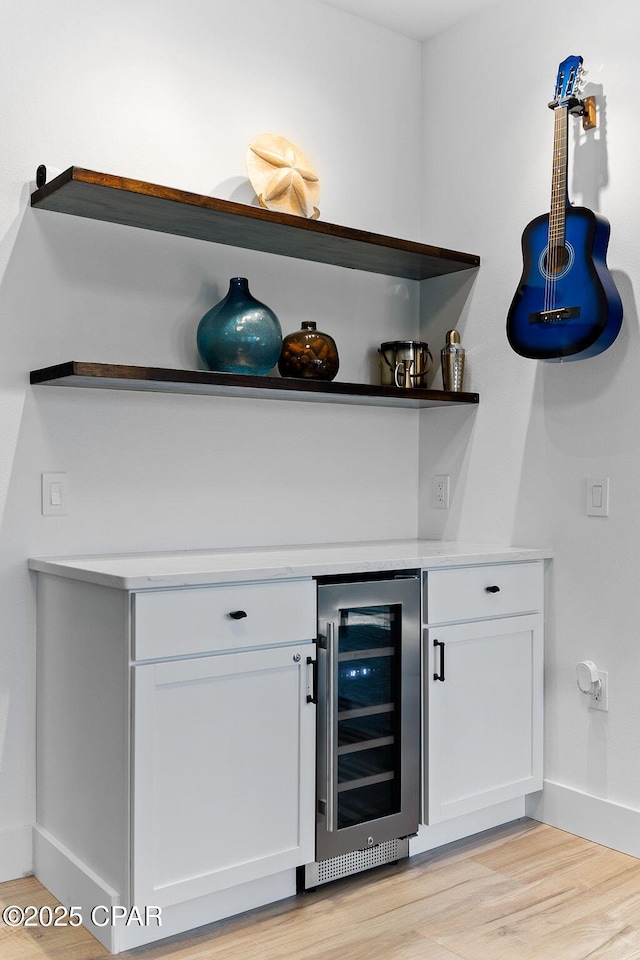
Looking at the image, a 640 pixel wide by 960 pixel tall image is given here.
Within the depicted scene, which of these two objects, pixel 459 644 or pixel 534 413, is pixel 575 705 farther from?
pixel 534 413

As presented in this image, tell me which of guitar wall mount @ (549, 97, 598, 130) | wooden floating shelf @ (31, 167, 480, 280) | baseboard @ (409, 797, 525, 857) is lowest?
baseboard @ (409, 797, 525, 857)

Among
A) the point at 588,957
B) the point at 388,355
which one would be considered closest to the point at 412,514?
the point at 388,355

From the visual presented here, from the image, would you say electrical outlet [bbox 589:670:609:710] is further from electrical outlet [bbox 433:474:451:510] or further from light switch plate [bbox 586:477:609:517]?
electrical outlet [bbox 433:474:451:510]

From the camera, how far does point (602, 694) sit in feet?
8.50

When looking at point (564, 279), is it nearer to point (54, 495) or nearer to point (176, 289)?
point (176, 289)

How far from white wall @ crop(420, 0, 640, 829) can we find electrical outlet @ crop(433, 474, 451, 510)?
0.03 metres

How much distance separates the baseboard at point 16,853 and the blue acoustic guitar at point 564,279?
1975 mm

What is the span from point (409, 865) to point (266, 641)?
838 mm

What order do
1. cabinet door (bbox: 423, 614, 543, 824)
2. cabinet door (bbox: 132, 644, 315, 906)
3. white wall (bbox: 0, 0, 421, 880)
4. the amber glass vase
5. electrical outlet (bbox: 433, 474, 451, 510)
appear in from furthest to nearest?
electrical outlet (bbox: 433, 474, 451, 510)
the amber glass vase
cabinet door (bbox: 423, 614, 543, 824)
white wall (bbox: 0, 0, 421, 880)
cabinet door (bbox: 132, 644, 315, 906)

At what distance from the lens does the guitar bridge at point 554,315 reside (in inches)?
97.5

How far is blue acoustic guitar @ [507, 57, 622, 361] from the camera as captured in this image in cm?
245

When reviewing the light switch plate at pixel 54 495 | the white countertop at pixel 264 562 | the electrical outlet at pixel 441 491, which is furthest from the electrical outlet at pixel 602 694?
the light switch plate at pixel 54 495

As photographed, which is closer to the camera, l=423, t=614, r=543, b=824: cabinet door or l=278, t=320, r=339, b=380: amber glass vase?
l=423, t=614, r=543, b=824: cabinet door

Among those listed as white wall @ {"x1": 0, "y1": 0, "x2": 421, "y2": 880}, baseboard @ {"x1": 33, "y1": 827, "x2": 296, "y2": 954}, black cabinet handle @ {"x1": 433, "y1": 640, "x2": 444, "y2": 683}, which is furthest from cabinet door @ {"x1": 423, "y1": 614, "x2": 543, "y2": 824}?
white wall @ {"x1": 0, "y1": 0, "x2": 421, "y2": 880}
